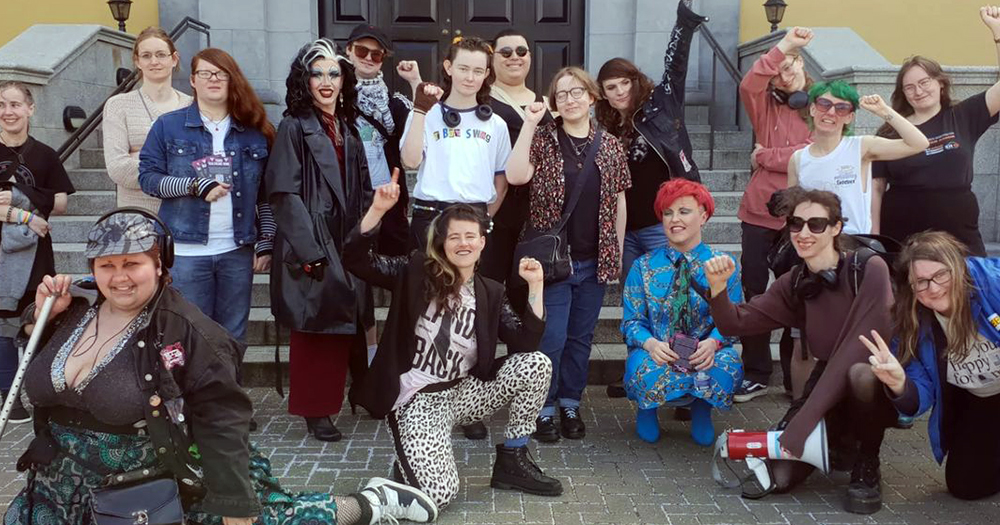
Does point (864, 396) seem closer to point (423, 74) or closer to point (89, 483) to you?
point (89, 483)

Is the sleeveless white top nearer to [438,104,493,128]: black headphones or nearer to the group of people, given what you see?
the group of people

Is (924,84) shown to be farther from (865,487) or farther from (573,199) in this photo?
(865,487)

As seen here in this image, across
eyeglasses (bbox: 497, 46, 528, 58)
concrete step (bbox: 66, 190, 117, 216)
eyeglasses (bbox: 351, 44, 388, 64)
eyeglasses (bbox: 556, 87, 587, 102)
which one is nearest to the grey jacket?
eyeglasses (bbox: 351, 44, 388, 64)

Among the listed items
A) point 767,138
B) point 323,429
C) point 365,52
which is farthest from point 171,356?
point 767,138

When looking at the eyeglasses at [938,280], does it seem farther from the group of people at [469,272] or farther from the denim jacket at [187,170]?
the denim jacket at [187,170]

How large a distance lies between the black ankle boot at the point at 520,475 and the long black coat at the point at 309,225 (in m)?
1.10

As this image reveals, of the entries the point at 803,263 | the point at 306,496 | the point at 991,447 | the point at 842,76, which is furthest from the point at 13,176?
the point at 842,76

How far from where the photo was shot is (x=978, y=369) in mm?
4000

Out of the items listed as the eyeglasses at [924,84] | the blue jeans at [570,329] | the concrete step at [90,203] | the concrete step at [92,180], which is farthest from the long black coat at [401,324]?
the concrete step at [92,180]

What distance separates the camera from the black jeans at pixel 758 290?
5539 mm

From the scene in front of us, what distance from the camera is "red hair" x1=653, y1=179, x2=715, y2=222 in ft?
16.1

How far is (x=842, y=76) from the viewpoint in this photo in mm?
7762

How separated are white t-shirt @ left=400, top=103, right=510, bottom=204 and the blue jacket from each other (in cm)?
215

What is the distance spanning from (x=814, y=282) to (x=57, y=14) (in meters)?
9.08
